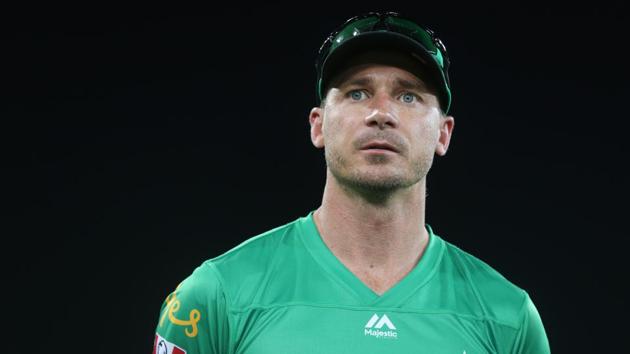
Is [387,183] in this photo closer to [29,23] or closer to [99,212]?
[99,212]

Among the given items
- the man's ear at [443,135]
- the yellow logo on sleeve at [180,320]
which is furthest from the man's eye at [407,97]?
the yellow logo on sleeve at [180,320]

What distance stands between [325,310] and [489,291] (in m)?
0.39

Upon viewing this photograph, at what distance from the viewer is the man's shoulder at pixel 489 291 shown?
6.54 feet

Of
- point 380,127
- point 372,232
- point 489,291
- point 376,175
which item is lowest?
point 489,291

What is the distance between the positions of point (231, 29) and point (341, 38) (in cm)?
193

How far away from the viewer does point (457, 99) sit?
398 centimetres

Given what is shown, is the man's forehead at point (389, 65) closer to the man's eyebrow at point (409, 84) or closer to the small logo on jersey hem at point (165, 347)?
the man's eyebrow at point (409, 84)

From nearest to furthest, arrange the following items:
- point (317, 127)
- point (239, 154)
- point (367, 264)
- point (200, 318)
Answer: point (200, 318) → point (367, 264) → point (317, 127) → point (239, 154)

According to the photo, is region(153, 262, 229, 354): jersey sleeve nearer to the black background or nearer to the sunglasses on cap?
the sunglasses on cap

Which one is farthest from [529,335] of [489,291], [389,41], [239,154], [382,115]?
[239,154]

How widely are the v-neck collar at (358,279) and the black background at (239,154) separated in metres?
1.67

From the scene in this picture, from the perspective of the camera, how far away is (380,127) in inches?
76.2

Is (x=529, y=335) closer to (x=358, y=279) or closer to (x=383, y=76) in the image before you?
(x=358, y=279)

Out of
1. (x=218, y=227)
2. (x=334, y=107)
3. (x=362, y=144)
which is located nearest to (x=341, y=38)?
(x=334, y=107)
